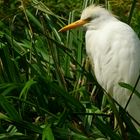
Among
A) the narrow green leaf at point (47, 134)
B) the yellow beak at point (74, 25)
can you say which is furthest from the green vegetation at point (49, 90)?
the yellow beak at point (74, 25)

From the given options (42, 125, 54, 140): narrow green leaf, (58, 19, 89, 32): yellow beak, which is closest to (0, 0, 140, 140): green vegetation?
(42, 125, 54, 140): narrow green leaf

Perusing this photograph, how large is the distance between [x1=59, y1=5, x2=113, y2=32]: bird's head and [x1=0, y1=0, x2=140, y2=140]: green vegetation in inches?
5.8

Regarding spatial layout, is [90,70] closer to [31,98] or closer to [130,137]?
[31,98]

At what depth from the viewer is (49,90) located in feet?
9.16

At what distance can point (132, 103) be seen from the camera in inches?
109

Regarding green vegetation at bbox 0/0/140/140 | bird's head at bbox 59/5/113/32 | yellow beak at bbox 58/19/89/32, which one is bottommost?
green vegetation at bbox 0/0/140/140

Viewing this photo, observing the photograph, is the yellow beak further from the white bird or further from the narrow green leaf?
the narrow green leaf

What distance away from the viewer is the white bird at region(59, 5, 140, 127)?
2.66 meters

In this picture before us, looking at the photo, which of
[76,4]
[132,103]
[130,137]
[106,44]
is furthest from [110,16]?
[76,4]

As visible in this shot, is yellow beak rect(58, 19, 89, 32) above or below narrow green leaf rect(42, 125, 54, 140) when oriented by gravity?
above

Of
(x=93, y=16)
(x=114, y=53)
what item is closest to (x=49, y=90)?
(x=114, y=53)

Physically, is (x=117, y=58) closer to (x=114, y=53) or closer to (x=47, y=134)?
(x=114, y=53)

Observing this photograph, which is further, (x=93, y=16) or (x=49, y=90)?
(x=93, y=16)

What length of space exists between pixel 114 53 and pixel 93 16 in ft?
1.10
